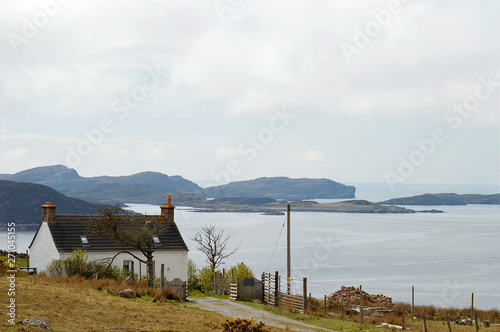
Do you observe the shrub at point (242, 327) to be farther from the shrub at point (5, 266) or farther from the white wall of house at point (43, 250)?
the white wall of house at point (43, 250)

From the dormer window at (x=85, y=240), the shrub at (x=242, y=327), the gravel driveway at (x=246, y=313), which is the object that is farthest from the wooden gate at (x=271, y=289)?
the dormer window at (x=85, y=240)

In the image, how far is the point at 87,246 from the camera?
1548 inches

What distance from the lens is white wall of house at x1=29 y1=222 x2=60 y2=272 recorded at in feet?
130

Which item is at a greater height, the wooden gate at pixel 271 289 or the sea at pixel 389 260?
the wooden gate at pixel 271 289

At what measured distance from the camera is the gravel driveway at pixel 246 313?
23.9 metres

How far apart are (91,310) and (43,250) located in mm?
21792

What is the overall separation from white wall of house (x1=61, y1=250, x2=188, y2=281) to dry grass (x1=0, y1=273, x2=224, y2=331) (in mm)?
11239

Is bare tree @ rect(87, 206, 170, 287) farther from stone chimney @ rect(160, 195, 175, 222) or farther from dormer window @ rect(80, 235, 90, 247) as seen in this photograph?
stone chimney @ rect(160, 195, 175, 222)

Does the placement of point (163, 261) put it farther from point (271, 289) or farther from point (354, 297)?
point (354, 297)

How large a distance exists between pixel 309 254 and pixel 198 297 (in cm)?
7991

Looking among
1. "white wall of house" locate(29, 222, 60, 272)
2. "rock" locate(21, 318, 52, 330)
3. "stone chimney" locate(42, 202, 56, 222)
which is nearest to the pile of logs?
"white wall of house" locate(29, 222, 60, 272)

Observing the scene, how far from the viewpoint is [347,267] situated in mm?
94312

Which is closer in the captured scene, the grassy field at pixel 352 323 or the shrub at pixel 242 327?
the shrub at pixel 242 327

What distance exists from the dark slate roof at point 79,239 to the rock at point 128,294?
1226 cm
